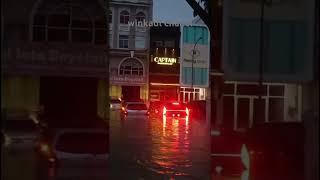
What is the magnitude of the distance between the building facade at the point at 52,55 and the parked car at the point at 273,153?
4.23 feet

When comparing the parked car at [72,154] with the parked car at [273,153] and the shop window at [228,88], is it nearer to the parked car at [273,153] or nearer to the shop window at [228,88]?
the shop window at [228,88]

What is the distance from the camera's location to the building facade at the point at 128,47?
510 centimetres

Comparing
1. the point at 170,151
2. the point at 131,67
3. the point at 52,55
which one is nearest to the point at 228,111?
the point at 131,67

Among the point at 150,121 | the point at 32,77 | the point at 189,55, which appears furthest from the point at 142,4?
the point at 150,121

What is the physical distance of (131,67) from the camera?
6020mm

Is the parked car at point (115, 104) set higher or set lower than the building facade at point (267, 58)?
lower

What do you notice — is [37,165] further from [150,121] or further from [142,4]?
[150,121]

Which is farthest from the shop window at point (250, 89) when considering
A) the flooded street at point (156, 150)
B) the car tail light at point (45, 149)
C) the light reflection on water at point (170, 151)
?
the light reflection on water at point (170, 151)

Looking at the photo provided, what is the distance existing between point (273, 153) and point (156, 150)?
251 inches

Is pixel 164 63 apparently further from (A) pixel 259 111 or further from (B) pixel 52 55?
(B) pixel 52 55

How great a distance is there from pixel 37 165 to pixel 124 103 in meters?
1.38

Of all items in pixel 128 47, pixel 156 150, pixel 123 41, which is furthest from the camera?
pixel 156 150

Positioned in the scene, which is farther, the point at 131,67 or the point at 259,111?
the point at 131,67

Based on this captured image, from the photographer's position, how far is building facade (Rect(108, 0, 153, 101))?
510 centimetres
